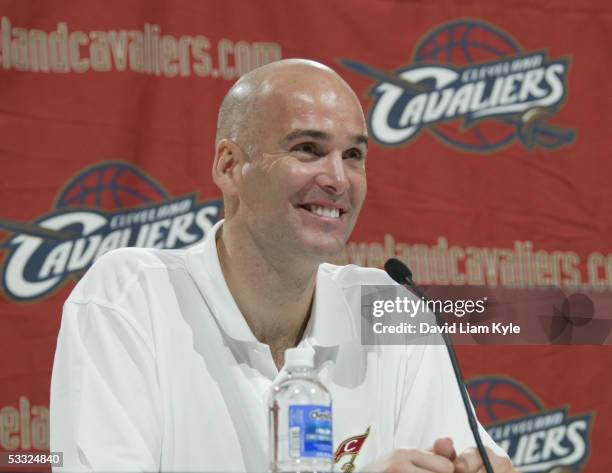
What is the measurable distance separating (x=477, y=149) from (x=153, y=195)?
1114 mm

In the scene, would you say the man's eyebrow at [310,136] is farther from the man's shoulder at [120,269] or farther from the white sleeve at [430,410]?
the white sleeve at [430,410]

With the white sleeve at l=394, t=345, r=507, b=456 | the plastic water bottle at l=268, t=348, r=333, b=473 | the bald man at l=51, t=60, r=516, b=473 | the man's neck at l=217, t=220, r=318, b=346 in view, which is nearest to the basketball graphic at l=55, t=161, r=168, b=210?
the bald man at l=51, t=60, r=516, b=473

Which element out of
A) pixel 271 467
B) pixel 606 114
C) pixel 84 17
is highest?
pixel 84 17

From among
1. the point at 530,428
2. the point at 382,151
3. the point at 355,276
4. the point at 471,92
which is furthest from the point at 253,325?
the point at 471,92

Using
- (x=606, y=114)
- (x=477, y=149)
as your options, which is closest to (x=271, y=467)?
(x=477, y=149)

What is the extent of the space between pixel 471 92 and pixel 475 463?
1.94 meters

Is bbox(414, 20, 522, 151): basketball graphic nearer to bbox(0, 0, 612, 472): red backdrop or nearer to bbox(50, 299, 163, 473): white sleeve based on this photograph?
bbox(0, 0, 612, 472): red backdrop

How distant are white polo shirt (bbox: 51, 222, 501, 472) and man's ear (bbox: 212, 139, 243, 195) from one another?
111mm

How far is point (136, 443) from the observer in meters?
1.73

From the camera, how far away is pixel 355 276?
2.36 meters

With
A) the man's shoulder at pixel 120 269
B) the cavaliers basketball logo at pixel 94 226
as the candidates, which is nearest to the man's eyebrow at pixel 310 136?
the man's shoulder at pixel 120 269

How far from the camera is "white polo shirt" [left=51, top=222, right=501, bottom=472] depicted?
1.79m

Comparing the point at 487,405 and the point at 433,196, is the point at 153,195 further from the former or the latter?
the point at 487,405

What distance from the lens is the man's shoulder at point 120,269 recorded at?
1958 millimetres
